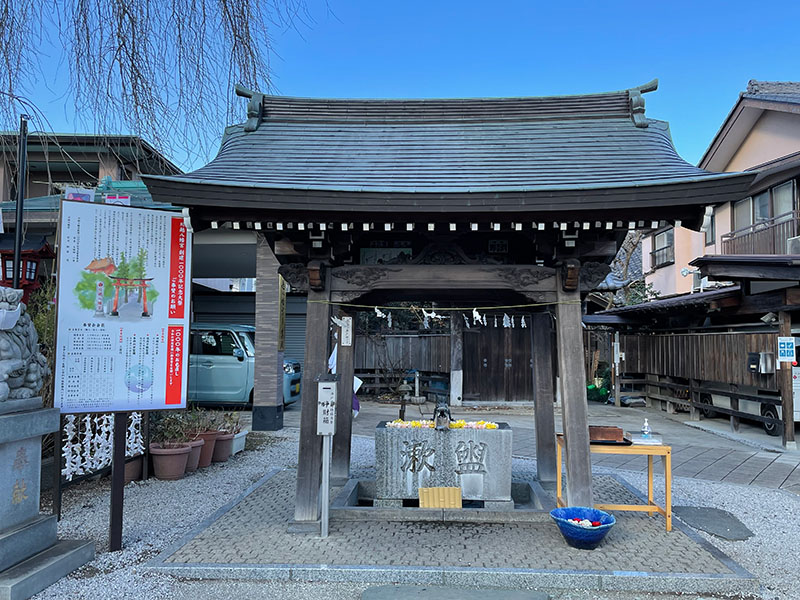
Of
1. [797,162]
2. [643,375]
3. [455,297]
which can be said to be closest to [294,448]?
[455,297]

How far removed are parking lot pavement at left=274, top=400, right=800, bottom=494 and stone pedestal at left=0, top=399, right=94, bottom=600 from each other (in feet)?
22.7

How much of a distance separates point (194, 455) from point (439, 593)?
16.3 ft

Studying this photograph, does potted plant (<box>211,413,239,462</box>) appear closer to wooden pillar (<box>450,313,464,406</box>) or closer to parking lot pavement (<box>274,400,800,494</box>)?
parking lot pavement (<box>274,400,800,494</box>)

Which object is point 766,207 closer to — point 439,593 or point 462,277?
point 462,277

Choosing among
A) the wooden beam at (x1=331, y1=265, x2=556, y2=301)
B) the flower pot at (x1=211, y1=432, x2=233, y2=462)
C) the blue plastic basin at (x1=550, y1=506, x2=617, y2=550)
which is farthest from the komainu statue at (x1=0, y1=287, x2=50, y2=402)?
the blue plastic basin at (x1=550, y1=506, x2=617, y2=550)

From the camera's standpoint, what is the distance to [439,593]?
4.04m

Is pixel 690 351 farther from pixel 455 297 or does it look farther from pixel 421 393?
pixel 455 297

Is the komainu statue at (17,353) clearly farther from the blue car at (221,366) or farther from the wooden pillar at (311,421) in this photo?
the blue car at (221,366)

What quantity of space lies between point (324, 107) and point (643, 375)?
1373cm

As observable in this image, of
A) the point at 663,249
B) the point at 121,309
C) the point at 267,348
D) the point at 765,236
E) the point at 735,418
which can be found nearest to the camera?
the point at 121,309

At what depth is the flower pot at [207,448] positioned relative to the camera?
8.10m

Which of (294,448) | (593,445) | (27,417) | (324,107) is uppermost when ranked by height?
(324,107)

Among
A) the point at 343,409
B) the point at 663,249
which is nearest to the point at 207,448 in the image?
the point at 343,409

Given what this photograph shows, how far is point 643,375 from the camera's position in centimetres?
1664
